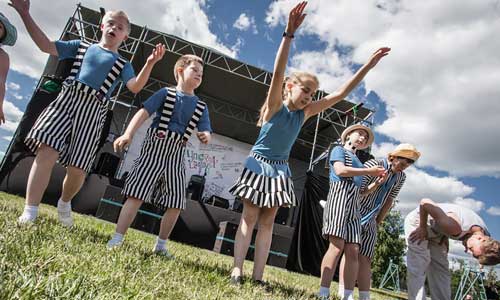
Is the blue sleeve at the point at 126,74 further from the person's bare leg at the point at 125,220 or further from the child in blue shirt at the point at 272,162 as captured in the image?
the child in blue shirt at the point at 272,162

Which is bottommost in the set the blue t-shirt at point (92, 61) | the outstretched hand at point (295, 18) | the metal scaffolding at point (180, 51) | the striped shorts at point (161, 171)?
the striped shorts at point (161, 171)

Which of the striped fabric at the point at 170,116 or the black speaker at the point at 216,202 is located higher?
the striped fabric at the point at 170,116

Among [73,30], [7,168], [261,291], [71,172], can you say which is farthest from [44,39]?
[73,30]

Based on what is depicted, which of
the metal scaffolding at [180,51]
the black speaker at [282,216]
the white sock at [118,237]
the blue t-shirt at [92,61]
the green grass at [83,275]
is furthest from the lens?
the metal scaffolding at [180,51]

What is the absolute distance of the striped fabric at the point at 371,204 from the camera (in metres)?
3.15

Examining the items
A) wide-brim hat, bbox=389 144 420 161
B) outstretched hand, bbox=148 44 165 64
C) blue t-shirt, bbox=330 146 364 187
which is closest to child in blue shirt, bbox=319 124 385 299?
blue t-shirt, bbox=330 146 364 187

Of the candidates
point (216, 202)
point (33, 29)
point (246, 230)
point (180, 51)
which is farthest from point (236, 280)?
point (180, 51)

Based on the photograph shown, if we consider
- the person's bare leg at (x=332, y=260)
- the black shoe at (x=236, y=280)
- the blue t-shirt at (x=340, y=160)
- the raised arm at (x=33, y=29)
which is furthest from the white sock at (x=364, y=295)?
the raised arm at (x=33, y=29)

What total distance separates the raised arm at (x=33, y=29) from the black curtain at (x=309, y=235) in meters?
5.53

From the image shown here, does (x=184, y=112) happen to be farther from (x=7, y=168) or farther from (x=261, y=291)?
(x=7, y=168)

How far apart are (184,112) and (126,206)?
2.68 feet

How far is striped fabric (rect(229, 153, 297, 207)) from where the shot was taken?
2.35 metres

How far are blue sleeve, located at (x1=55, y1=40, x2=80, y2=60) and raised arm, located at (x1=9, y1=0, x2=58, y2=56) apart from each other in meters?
0.03

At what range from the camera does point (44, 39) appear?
2469 millimetres
